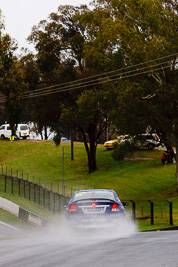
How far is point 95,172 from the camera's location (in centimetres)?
5838

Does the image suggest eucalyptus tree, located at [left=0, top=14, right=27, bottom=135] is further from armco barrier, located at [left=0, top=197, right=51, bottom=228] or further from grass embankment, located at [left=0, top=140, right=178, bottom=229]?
armco barrier, located at [left=0, top=197, right=51, bottom=228]

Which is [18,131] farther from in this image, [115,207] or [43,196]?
[115,207]

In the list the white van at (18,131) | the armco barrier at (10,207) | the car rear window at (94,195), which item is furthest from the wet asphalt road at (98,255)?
the white van at (18,131)

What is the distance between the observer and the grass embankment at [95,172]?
47344 millimetres

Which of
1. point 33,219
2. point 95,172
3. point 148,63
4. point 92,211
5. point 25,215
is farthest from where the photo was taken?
point 95,172

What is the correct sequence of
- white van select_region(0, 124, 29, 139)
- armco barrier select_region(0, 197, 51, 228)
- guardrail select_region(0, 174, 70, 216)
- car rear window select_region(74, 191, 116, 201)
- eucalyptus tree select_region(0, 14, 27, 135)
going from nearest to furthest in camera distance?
car rear window select_region(74, 191, 116, 201)
armco barrier select_region(0, 197, 51, 228)
guardrail select_region(0, 174, 70, 216)
eucalyptus tree select_region(0, 14, 27, 135)
white van select_region(0, 124, 29, 139)

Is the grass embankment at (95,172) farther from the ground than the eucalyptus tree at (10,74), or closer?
closer

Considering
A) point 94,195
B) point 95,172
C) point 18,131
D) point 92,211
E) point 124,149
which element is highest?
point 18,131

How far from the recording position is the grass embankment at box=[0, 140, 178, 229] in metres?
47.3

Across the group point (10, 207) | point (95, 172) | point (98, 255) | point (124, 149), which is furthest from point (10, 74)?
point (98, 255)

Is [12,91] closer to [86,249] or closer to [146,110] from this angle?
[146,110]

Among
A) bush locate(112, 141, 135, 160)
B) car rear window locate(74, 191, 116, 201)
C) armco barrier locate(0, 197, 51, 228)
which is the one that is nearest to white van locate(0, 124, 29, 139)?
bush locate(112, 141, 135, 160)

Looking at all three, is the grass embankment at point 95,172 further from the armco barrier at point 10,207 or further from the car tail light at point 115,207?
the car tail light at point 115,207

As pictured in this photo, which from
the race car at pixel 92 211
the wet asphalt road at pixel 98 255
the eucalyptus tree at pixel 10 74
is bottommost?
the wet asphalt road at pixel 98 255
